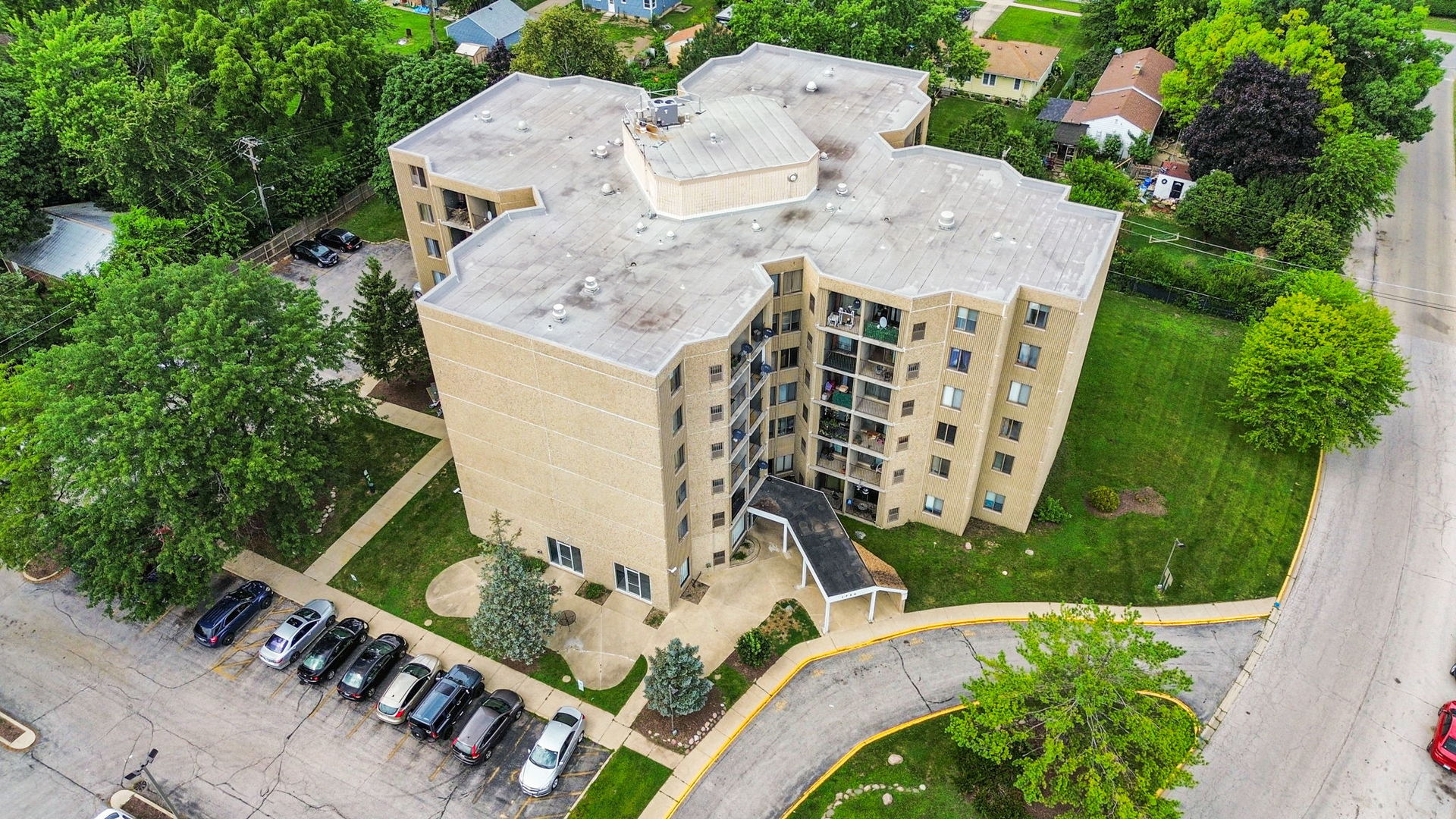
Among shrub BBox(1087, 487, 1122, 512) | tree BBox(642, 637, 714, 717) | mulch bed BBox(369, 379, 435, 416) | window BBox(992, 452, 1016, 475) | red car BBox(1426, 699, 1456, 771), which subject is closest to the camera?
red car BBox(1426, 699, 1456, 771)

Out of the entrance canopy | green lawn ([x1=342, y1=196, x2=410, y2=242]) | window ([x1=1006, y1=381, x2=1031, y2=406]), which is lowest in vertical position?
the entrance canopy

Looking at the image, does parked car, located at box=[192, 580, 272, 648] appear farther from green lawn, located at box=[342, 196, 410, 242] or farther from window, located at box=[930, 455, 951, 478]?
green lawn, located at box=[342, 196, 410, 242]

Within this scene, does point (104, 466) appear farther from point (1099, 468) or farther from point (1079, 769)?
point (1099, 468)

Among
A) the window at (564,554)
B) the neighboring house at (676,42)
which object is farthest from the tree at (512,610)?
the neighboring house at (676,42)

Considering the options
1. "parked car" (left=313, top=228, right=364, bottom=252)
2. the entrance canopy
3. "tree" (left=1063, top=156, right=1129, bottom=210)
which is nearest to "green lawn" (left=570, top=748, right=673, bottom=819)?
the entrance canopy

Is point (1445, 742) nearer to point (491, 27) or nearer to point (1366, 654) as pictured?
point (1366, 654)

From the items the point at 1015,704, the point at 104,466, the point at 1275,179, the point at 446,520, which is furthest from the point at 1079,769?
the point at 1275,179
